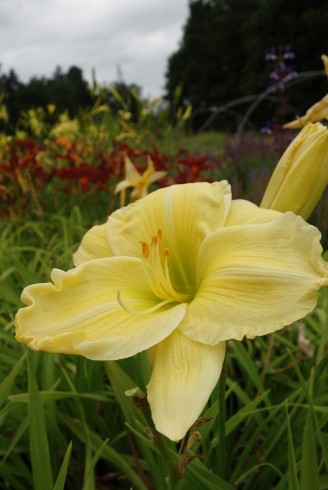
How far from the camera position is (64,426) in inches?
47.7

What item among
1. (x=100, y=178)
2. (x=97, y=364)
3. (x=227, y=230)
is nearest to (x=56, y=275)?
(x=227, y=230)

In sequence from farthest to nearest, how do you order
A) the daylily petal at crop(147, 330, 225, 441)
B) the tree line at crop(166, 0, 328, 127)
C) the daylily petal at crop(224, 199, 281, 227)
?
the tree line at crop(166, 0, 328, 127), the daylily petal at crop(224, 199, 281, 227), the daylily petal at crop(147, 330, 225, 441)

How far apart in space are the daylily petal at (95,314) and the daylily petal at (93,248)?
3.1 inches

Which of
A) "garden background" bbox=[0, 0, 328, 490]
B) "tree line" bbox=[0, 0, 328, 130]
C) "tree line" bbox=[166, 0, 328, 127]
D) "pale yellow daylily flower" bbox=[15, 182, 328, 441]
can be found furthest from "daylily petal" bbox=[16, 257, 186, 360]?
"tree line" bbox=[166, 0, 328, 127]

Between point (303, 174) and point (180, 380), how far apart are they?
334 millimetres

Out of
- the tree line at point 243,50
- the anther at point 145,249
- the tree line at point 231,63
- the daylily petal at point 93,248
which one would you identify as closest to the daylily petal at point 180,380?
the anther at point 145,249

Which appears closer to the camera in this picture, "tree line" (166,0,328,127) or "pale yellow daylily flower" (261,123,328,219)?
"pale yellow daylily flower" (261,123,328,219)

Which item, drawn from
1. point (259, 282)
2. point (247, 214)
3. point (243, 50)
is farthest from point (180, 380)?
point (243, 50)

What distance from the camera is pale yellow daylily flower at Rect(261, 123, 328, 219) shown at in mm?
699

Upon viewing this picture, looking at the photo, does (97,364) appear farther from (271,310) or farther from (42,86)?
(42,86)

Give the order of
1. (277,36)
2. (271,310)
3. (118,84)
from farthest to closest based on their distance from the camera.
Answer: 1. (277,36)
2. (118,84)
3. (271,310)

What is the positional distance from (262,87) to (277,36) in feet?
7.22

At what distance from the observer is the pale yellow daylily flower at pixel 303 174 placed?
699 millimetres

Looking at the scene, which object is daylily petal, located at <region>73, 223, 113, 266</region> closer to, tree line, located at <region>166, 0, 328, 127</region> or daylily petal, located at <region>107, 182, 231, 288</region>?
daylily petal, located at <region>107, 182, 231, 288</region>
